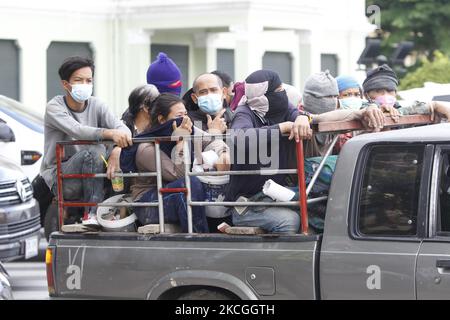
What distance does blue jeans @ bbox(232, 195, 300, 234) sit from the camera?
20.1ft

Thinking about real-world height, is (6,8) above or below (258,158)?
above

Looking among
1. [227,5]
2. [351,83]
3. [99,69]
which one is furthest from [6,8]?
[351,83]

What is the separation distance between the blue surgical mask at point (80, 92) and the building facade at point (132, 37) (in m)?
16.0

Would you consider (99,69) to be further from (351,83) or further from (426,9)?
(351,83)

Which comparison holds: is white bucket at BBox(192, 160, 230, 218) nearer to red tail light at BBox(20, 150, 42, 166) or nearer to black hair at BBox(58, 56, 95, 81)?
black hair at BBox(58, 56, 95, 81)

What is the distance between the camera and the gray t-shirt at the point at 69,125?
7176mm

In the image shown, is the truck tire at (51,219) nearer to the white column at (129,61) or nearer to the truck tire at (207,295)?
the truck tire at (207,295)

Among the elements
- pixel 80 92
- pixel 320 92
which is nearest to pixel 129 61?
pixel 80 92

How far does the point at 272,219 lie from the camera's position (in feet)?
20.2

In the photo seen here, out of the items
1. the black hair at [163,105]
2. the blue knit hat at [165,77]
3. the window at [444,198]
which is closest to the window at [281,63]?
the blue knit hat at [165,77]

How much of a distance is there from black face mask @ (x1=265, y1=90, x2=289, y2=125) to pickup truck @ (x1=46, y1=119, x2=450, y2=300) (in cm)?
74

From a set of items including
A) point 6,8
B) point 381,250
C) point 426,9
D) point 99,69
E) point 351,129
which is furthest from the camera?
point 426,9
